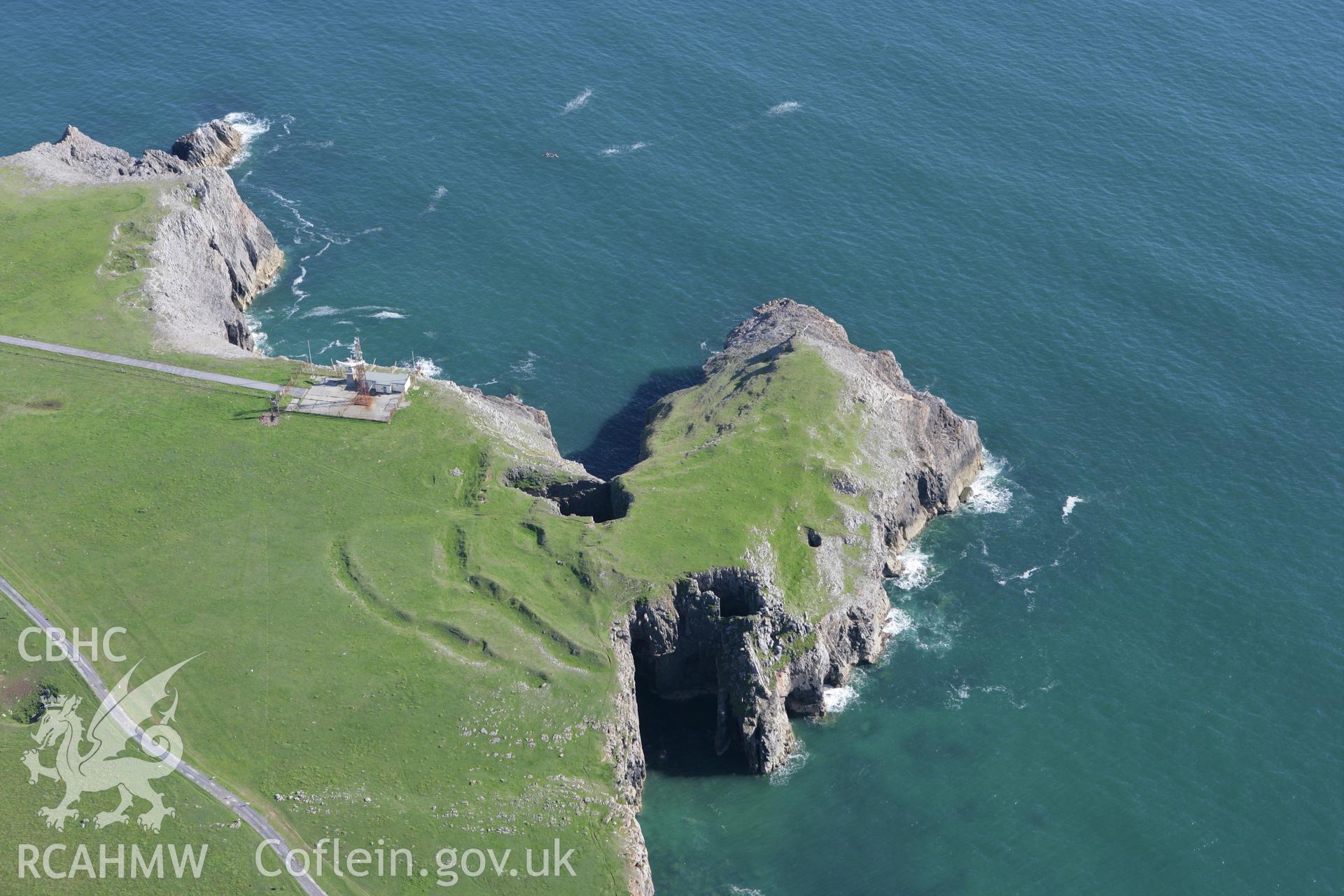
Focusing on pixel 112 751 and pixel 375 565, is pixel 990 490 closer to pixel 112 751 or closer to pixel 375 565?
pixel 375 565

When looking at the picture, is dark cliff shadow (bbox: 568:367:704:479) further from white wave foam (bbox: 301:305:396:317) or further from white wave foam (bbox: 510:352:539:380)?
white wave foam (bbox: 301:305:396:317)

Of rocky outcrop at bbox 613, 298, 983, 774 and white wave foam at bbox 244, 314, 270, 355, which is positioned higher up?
rocky outcrop at bbox 613, 298, 983, 774

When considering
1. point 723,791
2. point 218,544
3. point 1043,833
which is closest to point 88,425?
point 218,544

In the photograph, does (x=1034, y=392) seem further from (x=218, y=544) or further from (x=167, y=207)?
(x=167, y=207)

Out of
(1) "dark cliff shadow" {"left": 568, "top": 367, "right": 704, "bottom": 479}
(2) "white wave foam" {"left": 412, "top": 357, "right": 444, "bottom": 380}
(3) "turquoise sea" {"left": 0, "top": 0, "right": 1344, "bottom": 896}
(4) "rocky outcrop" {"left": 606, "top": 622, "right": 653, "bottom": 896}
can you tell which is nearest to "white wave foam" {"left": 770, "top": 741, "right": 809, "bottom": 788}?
(3) "turquoise sea" {"left": 0, "top": 0, "right": 1344, "bottom": 896}

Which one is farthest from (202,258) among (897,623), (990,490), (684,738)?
(990,490)

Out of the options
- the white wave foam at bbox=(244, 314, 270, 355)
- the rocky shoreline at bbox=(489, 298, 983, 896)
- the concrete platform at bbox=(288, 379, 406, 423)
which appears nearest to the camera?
the rocky shoreline at bbox=(489, 298, 983, 896)
